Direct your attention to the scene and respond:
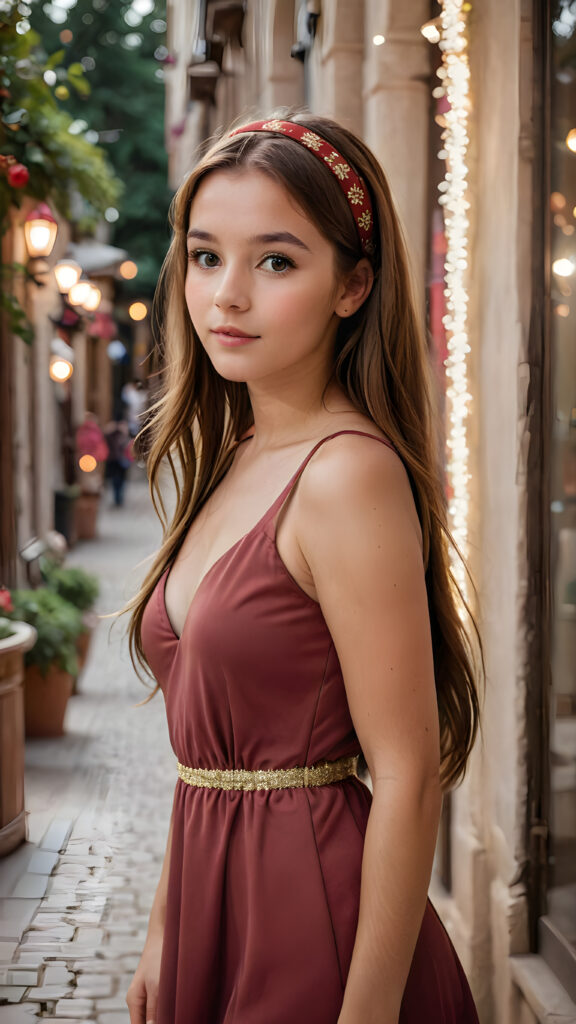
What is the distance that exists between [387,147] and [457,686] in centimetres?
311

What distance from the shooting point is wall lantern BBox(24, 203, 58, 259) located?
8234 mm

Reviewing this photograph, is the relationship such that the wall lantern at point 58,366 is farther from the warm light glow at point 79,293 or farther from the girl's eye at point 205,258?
the girl's eye at point 205,258

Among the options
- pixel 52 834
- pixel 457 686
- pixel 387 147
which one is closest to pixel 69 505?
pixel 52 834

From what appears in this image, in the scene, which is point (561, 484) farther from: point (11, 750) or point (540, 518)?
point (11, 750)

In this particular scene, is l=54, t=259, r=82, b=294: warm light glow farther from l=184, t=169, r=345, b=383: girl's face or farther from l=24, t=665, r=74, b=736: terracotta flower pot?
l=184, t=169, r=345, b=383: girl's face

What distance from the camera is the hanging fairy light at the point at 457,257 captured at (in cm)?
339

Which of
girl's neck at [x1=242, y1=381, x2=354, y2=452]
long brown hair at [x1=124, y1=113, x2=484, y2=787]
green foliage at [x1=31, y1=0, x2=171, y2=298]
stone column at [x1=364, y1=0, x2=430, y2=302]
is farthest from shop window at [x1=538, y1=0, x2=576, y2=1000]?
green foliage at [x1=31, y1=0, x2=171, y2=298]

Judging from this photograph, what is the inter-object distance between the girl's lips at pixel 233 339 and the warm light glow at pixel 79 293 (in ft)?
34.0

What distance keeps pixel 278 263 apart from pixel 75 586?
312 inches

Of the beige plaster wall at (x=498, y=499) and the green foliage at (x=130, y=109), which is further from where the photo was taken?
the green foliage at (x=130, y=109)

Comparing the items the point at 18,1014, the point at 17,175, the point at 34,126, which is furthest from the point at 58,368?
the point at 18,1014

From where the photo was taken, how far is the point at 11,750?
543 centimetres

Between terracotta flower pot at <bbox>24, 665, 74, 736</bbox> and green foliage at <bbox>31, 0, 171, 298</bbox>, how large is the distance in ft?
66.7

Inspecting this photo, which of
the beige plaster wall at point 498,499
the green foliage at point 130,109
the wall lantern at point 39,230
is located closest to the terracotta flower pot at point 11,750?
the beige plaster wall at point 498,499
